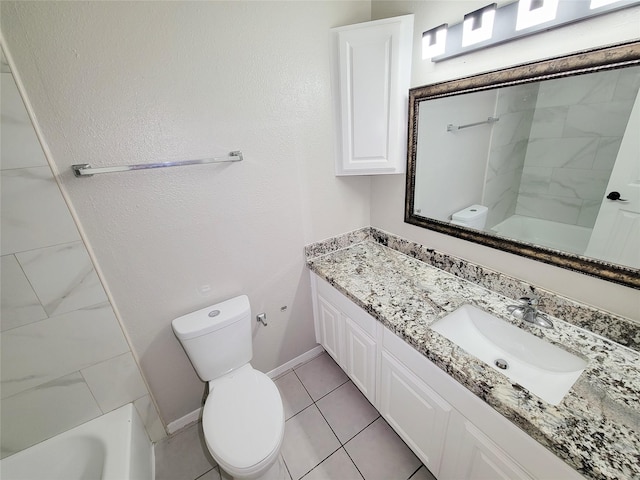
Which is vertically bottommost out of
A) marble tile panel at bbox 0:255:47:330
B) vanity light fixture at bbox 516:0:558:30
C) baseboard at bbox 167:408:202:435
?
baseboard at bbox 167:408:202:435

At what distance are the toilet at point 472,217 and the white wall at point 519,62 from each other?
0.30 ft

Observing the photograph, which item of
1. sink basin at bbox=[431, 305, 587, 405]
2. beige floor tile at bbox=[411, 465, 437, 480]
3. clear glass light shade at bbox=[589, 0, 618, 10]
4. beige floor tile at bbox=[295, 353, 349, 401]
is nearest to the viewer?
clear glass light shade at bbox=[589, 0, 618, 10]

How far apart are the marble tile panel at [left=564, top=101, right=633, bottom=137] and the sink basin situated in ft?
2.42

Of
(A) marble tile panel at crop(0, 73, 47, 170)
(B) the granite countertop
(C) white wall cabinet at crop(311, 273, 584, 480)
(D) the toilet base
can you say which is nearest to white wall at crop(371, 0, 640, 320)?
(B) the granite countertop

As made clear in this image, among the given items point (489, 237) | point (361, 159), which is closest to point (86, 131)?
point (361, 159)

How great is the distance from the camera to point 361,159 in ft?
4.72

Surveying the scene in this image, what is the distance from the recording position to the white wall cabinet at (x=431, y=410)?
0.75m

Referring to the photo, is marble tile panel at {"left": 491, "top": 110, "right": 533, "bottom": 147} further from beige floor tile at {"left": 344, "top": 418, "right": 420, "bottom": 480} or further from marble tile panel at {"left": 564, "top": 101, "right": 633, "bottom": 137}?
beige floor tile at {"left": 344, "top": 418, "right": 420, "bottom": 480}

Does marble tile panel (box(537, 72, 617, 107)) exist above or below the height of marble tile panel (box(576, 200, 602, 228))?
above

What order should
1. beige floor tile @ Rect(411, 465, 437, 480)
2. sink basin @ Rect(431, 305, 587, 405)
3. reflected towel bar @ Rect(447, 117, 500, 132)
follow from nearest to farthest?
1. sink basin @ Rect(431, 305, 587, 405)
2. reflected towel bar @ Rect(447, 117, 500, 132)
3. beige floor tile @ Rect(411, 465, 437, 480)

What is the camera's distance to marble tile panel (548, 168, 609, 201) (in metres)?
0.89

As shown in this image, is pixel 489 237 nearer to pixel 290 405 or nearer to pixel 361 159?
pixel 361 159

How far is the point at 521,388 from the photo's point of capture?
30.2 inches

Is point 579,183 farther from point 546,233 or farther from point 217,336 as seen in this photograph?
point 217,336
